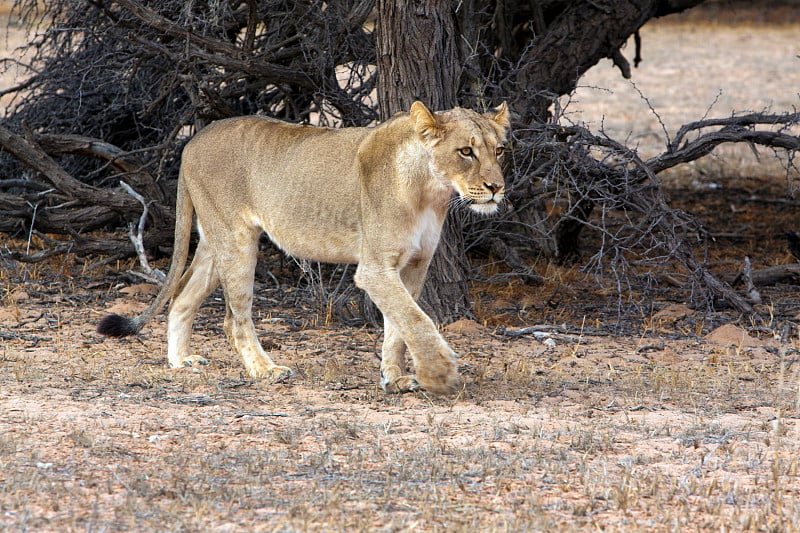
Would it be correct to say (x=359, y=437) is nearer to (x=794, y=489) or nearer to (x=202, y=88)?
(x=794, y=489)

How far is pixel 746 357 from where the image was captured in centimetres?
633

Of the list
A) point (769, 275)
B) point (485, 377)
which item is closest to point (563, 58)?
point (769, 275)

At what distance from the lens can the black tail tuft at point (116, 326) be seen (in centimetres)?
590

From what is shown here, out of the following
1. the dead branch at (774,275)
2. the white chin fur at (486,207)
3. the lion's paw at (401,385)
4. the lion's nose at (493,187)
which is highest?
the lion's nose at (493,187)

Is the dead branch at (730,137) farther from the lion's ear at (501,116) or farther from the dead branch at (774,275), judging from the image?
the lion's ear at (501,116)

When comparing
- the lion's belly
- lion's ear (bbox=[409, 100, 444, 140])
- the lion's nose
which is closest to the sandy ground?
the lion's belly

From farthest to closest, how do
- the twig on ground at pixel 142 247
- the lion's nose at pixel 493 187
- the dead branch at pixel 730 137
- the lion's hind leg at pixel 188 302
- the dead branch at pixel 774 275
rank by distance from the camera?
the dead branch at pixel 774 275, the twig on ground at pixel 142 247, the dead branch at pixel 730 137, the lion's hind leg at pixel 188 302, the lion's nose at pixel 493 187

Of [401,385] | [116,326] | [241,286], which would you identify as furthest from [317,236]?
[116,326]

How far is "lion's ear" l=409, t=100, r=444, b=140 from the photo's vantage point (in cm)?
491

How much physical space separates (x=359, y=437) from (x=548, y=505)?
1.01m

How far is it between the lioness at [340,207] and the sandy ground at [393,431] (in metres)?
0.26

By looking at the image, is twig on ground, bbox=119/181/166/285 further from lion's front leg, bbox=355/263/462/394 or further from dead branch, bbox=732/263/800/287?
dead branch, bbox=732/263/800/287

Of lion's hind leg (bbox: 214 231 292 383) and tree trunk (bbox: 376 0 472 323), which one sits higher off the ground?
tree trunk (bbox: 376 0 472 323)

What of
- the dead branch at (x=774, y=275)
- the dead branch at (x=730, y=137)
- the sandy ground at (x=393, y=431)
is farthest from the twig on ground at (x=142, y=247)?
the dead branch at (x=774, y=275)
